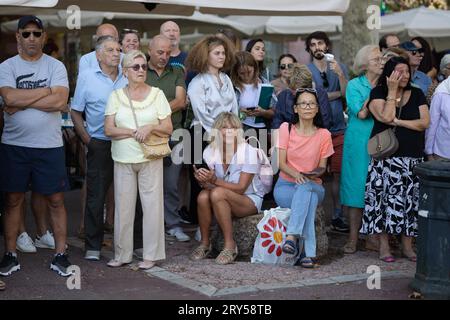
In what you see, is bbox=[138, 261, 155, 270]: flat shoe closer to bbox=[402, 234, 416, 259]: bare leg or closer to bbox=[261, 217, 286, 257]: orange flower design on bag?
bbox=[261, 217, 286, 257]: orange flower design on bag

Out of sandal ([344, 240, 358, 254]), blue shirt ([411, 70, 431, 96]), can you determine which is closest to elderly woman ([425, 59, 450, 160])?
blue shirt ([411, 70, 431, 96])

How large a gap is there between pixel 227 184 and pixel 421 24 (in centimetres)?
1038

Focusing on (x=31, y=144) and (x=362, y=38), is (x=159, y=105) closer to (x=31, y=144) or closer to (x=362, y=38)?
(x=31, y=144)

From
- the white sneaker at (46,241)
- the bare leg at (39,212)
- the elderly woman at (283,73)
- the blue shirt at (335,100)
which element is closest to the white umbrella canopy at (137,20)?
the elderly woman at (283,73)

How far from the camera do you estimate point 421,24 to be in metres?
16.9

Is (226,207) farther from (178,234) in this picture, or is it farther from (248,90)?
(248,90)

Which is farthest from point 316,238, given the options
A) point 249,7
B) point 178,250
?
point 249,7

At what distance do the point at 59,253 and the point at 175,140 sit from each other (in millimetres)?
2002

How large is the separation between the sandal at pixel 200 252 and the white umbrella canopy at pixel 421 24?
1028 centimetres

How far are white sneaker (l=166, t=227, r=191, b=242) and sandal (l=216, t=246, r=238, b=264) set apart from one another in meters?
1.04

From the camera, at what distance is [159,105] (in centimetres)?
739

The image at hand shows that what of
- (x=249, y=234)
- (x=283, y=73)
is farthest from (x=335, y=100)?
(x=249, y=234)

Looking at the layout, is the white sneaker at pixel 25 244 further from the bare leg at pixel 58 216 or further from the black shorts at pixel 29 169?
the black shorts at pixel 29 169

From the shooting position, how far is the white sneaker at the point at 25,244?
8.02m
